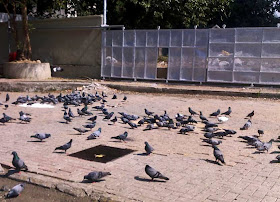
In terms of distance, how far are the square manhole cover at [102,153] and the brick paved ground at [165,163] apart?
0.18 metres

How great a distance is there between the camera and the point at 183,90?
15.3 meters

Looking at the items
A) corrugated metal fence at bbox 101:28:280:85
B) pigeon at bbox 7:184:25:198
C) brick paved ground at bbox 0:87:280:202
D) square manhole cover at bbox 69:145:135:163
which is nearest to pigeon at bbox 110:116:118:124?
brick paved ground at bbox 0:87:280:202

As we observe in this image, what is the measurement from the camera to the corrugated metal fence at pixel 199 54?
50.1 feet

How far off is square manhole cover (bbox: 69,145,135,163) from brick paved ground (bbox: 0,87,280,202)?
7.0 inches

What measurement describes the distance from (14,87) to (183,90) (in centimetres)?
818

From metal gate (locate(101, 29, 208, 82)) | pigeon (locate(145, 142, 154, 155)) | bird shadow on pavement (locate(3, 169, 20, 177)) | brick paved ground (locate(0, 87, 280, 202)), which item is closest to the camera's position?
brick paved ground (locate(0, 87, 280, 202))

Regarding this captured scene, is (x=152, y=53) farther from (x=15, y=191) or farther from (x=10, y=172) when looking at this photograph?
(x=15, y=191)

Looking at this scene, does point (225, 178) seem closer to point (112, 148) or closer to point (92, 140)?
point (112, 148)

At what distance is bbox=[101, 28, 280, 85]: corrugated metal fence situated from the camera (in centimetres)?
1528

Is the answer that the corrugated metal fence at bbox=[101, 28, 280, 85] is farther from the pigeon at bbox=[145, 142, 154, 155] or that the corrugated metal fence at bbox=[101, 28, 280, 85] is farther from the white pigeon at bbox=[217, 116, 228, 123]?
the pigeon at bbox=[145, 142, 154, 155]

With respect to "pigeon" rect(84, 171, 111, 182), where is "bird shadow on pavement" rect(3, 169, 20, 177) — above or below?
below

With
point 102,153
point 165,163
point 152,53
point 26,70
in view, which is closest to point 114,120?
point 102,153

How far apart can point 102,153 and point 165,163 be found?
4.28ft

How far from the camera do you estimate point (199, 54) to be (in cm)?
1645
